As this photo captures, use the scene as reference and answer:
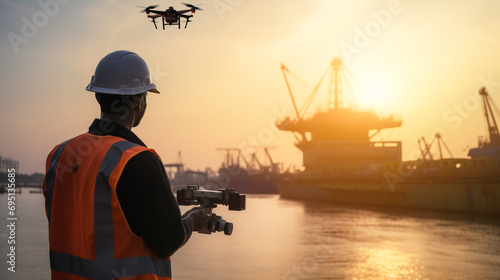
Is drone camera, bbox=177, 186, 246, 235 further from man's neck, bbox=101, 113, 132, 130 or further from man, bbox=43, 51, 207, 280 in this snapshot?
man's neck, bbox=101, 113, 132, 130

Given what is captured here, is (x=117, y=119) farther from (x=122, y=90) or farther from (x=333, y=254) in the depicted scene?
(x=333, y=254)

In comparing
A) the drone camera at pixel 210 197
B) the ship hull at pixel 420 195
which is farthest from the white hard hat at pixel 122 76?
the ship hull at pixel 420 195

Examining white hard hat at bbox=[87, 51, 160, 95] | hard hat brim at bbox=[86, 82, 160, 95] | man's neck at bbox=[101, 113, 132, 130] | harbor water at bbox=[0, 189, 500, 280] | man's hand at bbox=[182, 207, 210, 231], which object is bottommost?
harbor water at bbox=[0, 189, 500, 280]

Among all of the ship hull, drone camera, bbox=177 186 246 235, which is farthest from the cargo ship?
drone camera, bbox=177 186 246 235

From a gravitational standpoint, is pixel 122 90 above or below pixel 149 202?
above

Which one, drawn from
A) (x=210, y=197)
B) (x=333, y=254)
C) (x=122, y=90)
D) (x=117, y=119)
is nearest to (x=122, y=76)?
(x=122, y=90)

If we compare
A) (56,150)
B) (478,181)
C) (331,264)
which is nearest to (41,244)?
(331,264)
